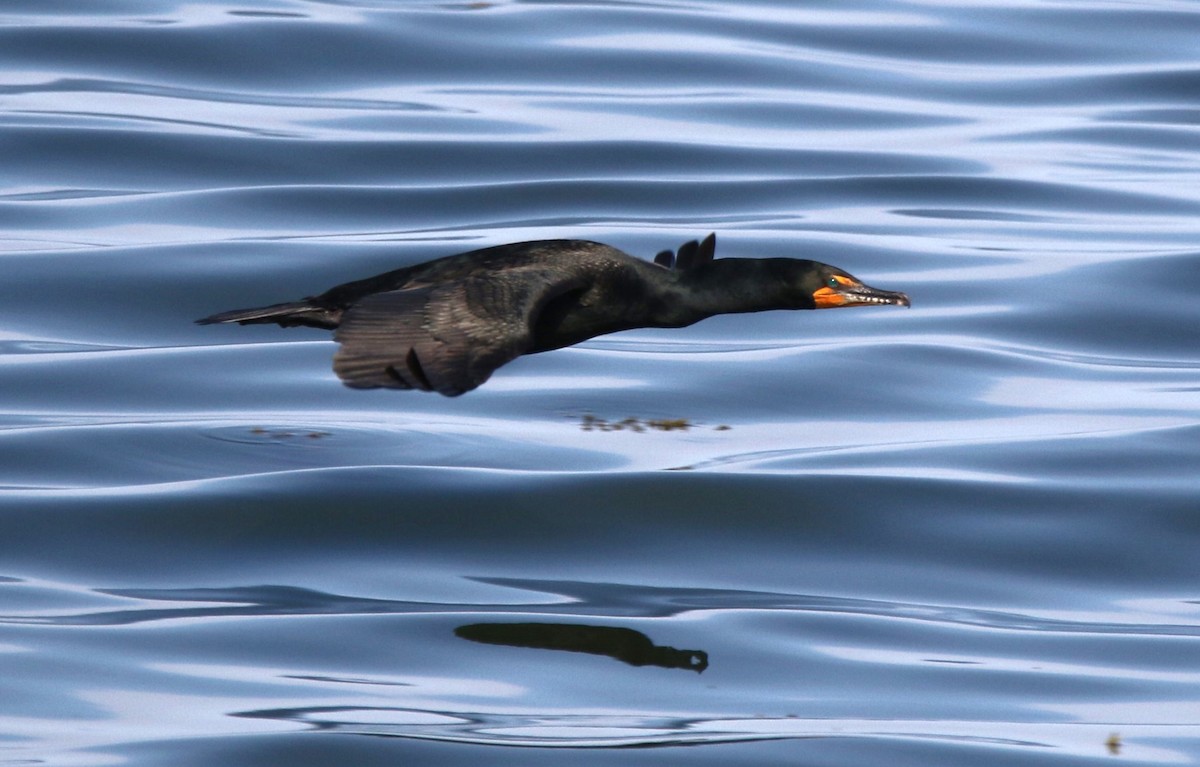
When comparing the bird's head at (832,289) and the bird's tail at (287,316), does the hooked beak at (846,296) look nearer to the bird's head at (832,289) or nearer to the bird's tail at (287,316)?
the bird's head at (832,289)

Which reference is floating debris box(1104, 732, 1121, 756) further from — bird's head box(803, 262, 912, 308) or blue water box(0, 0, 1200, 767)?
bird's head box(803, 262, 912, 308)

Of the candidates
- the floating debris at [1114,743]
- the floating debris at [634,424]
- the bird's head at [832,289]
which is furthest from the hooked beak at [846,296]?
the floating debris at [634,424]

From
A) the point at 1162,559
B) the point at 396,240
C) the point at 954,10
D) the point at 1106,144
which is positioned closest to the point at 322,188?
the point at 396,240

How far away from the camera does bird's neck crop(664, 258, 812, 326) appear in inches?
332

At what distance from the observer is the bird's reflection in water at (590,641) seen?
8.55m

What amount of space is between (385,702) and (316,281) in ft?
21.5

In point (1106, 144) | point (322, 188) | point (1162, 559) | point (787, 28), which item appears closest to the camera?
point (1162, 559)

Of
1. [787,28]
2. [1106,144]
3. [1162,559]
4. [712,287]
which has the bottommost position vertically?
[1162,559]

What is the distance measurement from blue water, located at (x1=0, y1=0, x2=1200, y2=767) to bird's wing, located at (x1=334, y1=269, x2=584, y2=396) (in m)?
1.51

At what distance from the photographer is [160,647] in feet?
27.8

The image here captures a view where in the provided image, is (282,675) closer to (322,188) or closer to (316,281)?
(316,281)

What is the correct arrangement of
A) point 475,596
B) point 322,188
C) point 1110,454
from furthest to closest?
1. point 322,188
2. point 1110,454
3. point 475,596

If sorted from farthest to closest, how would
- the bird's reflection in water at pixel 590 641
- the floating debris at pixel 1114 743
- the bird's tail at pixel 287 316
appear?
the bird's reflection in water at pixel 590 641 → the bird's tail at pixel 287 316 → the floating debris at pixel 1114 743

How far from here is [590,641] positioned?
343 inches
